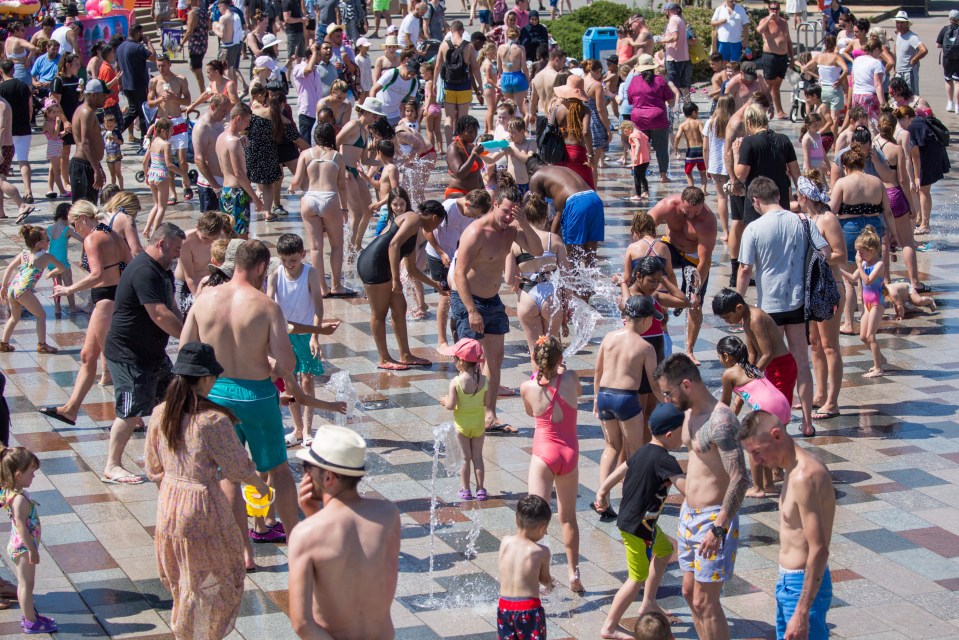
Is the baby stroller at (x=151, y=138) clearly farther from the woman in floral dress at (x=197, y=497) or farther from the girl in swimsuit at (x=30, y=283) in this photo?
the woman in floral dress at (x=197, y=497)

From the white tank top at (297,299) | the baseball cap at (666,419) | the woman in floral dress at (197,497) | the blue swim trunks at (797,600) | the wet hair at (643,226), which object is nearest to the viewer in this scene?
the blue swim trunks at (797,600)

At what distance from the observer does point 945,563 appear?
7.63 meters

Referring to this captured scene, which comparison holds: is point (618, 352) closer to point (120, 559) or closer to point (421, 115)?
point (120, 559)

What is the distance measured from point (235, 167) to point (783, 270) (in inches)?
247

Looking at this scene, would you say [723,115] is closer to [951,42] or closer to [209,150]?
[209,150]

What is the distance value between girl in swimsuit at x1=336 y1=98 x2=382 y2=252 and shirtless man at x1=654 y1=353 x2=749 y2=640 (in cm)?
805

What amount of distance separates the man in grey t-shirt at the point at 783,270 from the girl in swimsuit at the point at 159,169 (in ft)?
26.6

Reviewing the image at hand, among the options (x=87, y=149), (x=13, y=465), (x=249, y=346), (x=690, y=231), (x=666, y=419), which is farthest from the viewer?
(x=87, y=149)

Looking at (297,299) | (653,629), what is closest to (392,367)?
(297,299)

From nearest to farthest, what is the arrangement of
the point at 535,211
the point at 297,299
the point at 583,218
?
the point at 297,299, the point at 535,211, the point at 583,218

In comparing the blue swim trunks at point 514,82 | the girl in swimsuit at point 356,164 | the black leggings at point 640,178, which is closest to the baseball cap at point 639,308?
the girl in swimsuit at point 356,164

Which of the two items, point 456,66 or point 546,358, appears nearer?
point 546,358

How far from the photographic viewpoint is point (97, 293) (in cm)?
983

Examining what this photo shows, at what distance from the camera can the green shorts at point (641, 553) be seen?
675 cm
